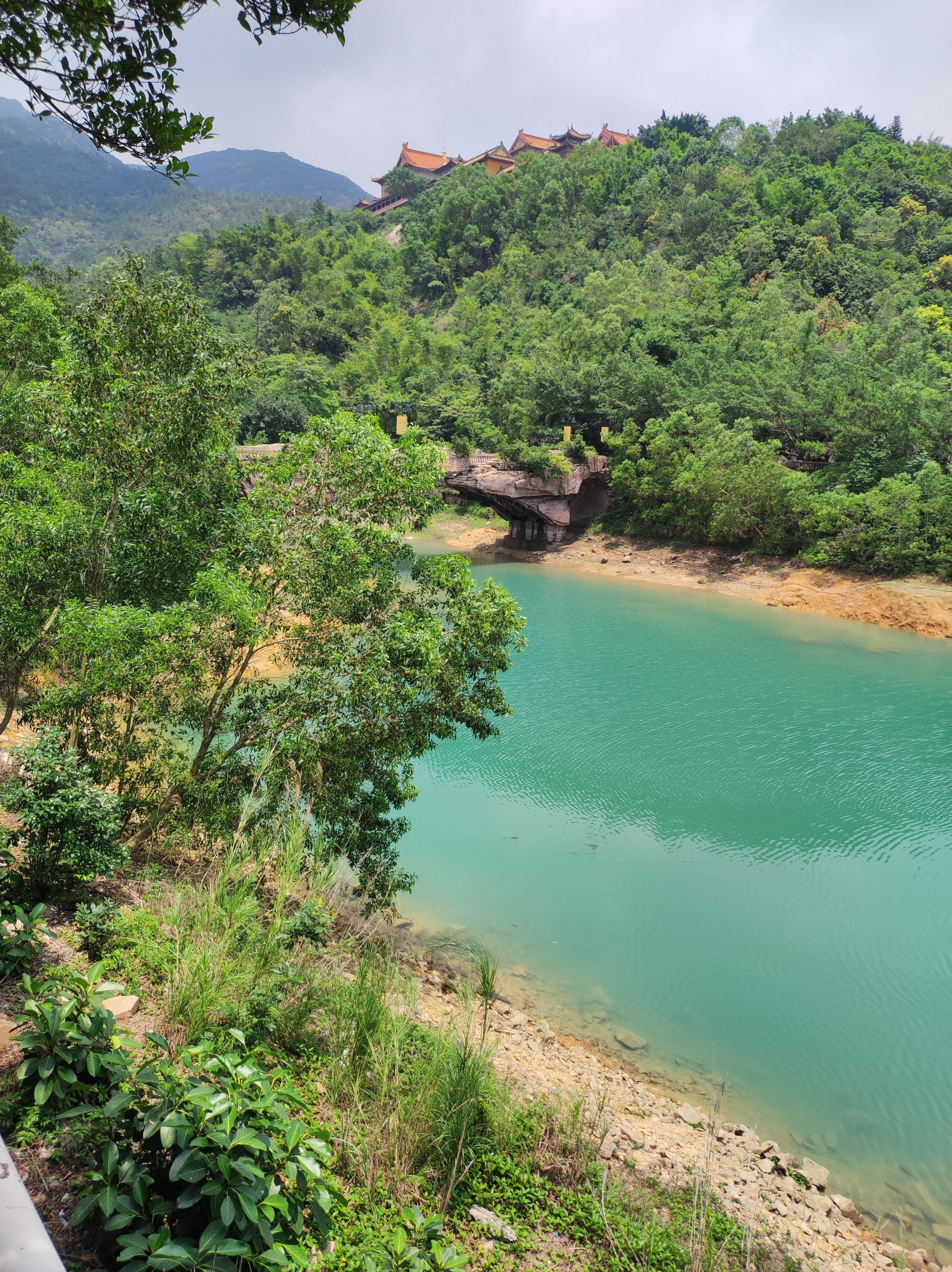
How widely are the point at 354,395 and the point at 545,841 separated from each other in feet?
86.2

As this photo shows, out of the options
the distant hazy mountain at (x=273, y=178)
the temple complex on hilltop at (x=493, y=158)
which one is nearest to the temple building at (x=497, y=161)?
the temple complex on hilltop at (x=493, y=158)

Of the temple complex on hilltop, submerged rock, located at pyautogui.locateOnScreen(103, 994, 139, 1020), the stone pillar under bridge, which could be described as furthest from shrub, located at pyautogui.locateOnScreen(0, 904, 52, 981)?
the temple complex on hilltop

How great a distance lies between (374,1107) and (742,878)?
17.5 ft

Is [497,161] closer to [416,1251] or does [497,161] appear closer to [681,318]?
[681,318]

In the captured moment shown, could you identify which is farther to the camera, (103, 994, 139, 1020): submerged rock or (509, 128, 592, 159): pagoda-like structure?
(509, 128, 592, 159): pagoda-like structure

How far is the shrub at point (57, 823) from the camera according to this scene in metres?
3.41

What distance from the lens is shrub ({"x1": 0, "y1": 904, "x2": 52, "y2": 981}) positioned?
8.48 ft

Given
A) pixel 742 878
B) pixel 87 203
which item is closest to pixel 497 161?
pixel 742 878

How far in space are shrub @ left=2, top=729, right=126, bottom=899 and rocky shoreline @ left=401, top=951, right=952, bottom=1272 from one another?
197cm

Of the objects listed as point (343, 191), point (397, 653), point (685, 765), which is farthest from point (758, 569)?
point (343, 191)

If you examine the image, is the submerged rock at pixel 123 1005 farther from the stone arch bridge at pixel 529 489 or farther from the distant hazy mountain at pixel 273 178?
the distant hazy mountain at pixel 273 178

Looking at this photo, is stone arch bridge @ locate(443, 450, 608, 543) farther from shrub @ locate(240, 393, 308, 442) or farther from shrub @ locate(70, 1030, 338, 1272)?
shrub @ locate(70, 1030, 338, 1272)

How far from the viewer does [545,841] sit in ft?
25.7

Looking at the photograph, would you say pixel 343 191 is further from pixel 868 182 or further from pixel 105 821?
pixel 105 821
